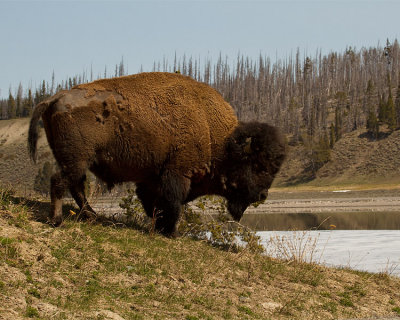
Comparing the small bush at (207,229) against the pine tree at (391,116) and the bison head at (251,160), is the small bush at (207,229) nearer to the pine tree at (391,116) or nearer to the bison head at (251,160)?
the bison head at (251,160)

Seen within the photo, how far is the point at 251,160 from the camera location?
909 centimetres

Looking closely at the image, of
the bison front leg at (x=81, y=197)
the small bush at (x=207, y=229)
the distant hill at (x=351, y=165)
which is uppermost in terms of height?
the bison front leg at (x=81, y=197)

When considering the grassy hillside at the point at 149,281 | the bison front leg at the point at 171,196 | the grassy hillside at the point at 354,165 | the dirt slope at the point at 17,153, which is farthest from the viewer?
the dirt slope at the point at 17,153

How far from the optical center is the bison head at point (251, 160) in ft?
29.5

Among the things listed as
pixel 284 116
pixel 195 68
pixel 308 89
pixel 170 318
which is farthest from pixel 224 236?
pixel 195 68

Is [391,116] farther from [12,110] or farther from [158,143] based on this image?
[12,110]

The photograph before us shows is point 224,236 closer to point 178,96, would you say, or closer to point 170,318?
point 178,96

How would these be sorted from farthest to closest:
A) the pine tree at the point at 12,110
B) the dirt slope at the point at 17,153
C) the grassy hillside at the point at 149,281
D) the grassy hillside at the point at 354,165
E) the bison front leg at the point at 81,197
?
the pine tree at the point at 12,110
the dirt slope at the point at 17,153
the grassy hillside at the point at 354,165
the bison front leg at the point at 81,197
the grassy hillside at the point at 149,281

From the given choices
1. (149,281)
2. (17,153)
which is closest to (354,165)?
(149,281)

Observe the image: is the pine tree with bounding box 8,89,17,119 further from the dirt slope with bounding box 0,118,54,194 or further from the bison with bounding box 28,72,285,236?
the bison with bounding box 28,72,285,236

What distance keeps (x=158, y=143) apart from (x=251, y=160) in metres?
1.81

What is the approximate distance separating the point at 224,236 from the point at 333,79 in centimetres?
10703

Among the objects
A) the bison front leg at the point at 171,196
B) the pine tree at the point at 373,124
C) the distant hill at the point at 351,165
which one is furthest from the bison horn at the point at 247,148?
the pine tree at the point at 373,124

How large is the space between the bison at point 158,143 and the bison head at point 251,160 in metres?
0.02
